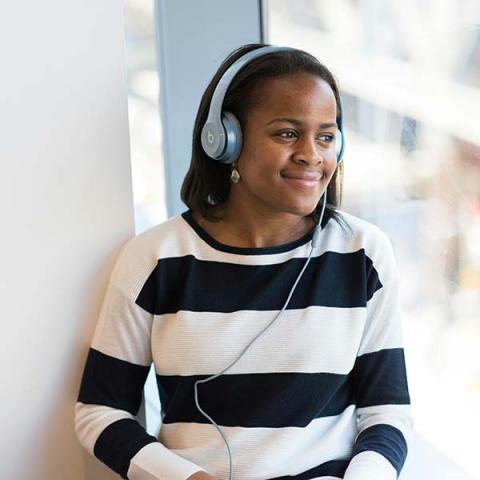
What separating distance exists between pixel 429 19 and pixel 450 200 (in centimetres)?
31

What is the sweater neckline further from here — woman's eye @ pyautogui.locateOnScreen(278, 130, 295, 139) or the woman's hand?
the woman's hand

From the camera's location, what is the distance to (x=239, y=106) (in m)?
1.18

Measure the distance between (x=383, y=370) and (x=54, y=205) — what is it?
58cm

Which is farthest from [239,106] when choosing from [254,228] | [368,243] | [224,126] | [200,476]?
[200,476]

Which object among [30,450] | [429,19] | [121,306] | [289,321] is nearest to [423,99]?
[429,19]

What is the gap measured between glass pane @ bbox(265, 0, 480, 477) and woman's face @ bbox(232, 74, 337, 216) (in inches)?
9.5

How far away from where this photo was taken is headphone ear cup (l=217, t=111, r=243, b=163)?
1137 millimetres

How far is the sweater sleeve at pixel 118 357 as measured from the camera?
121cm

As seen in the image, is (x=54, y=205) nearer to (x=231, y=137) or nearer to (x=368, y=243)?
(x=231, y=137)

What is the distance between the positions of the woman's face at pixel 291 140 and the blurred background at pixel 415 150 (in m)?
0.24

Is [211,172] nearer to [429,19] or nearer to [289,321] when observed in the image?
[289,321]

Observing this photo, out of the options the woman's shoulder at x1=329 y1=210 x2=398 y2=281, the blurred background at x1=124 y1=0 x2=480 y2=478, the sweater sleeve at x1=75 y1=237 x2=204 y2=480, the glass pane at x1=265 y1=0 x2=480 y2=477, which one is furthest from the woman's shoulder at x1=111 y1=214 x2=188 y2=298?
the glass pane at x1=265 y1=0 x2=480 y2=477

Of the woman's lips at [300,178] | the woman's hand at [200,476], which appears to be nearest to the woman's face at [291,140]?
the woman's lips at [300,178]

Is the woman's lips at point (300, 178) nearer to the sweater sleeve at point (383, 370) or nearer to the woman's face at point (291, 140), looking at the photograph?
the woman's face at point (291, 140)
